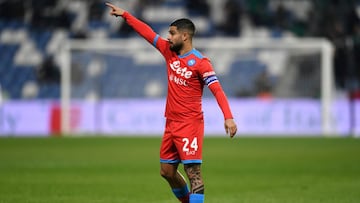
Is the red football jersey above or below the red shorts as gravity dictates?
above

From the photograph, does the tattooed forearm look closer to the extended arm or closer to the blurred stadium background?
the extended arm

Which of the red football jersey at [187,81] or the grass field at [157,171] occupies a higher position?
the red football jersey at [187,81]

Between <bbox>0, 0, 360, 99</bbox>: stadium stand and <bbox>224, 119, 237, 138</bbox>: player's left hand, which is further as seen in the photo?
<bbox>0, 0, 360, 99</bbox>: stadium stand

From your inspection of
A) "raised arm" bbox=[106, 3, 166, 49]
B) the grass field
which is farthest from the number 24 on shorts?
the grass field

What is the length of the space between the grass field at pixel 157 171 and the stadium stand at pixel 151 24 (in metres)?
6.75

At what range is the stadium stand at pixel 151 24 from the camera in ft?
102

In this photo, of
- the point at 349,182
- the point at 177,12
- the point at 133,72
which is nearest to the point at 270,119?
the point at 133,72

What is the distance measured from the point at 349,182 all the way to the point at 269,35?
851 inches

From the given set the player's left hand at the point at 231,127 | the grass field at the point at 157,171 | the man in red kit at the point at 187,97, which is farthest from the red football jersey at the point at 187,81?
the grass field at the point at 157,171

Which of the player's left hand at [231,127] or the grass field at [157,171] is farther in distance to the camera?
the grass field at [157,171]

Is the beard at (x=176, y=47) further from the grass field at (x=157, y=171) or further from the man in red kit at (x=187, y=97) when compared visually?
the grass field at (x=157, y=171)

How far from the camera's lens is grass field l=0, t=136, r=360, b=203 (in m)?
10.6

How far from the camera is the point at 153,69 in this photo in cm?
3116

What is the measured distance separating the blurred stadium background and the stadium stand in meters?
0.04
